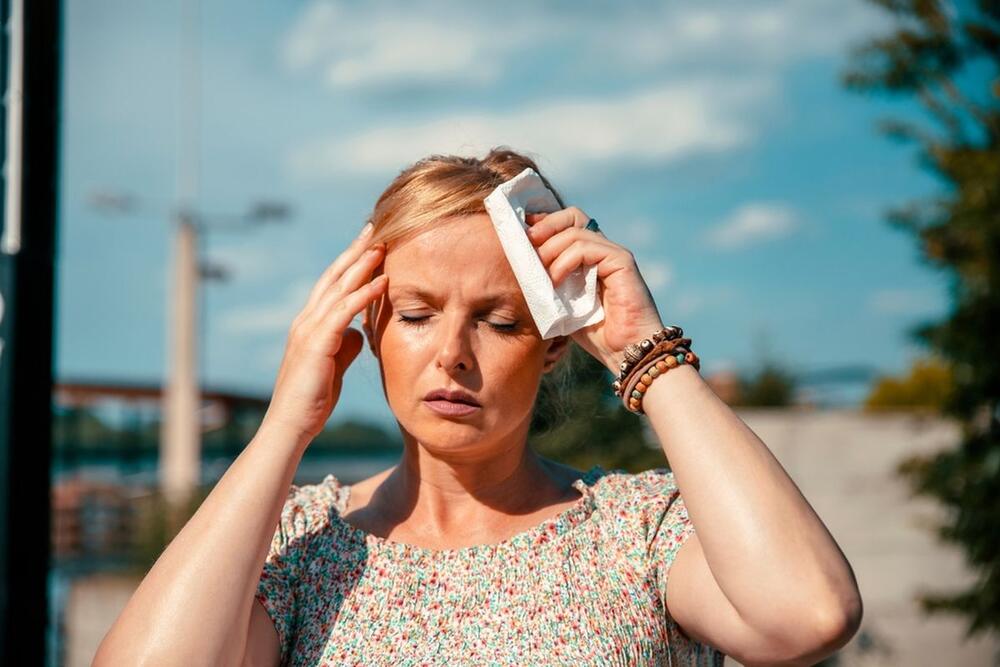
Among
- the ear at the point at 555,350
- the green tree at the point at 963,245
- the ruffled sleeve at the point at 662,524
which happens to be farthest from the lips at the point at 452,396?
the green tree at the point at 963,245

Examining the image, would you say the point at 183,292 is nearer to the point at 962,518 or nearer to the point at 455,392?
the point at 962,518

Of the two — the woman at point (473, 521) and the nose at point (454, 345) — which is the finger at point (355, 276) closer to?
the woman at point (473, 521)

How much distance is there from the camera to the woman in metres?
1.62

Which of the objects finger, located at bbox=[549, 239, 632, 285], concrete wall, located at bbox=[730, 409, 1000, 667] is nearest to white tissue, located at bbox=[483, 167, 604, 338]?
finger, located at bbox=[549, 239, 632, 285]

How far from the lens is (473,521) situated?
1.98 m

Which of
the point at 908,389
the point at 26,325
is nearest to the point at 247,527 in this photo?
the point at 26,325

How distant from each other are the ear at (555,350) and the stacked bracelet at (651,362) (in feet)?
0.84

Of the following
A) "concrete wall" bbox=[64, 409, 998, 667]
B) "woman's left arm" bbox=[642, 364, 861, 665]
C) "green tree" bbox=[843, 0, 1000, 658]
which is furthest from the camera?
"concrete wall" bbox=[64, 409, 998, 667]

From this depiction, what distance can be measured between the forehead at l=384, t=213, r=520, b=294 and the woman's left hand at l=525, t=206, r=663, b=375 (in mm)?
69

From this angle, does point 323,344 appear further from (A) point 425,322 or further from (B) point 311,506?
(B) point 311,506

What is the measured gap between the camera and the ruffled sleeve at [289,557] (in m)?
1.83

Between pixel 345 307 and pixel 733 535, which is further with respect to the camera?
pixel 345 307

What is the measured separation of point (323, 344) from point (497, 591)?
0.49 metres

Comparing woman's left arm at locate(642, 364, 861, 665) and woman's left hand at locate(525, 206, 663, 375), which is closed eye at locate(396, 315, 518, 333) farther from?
woman's left arm at locate(642, 364, 861, 665)
